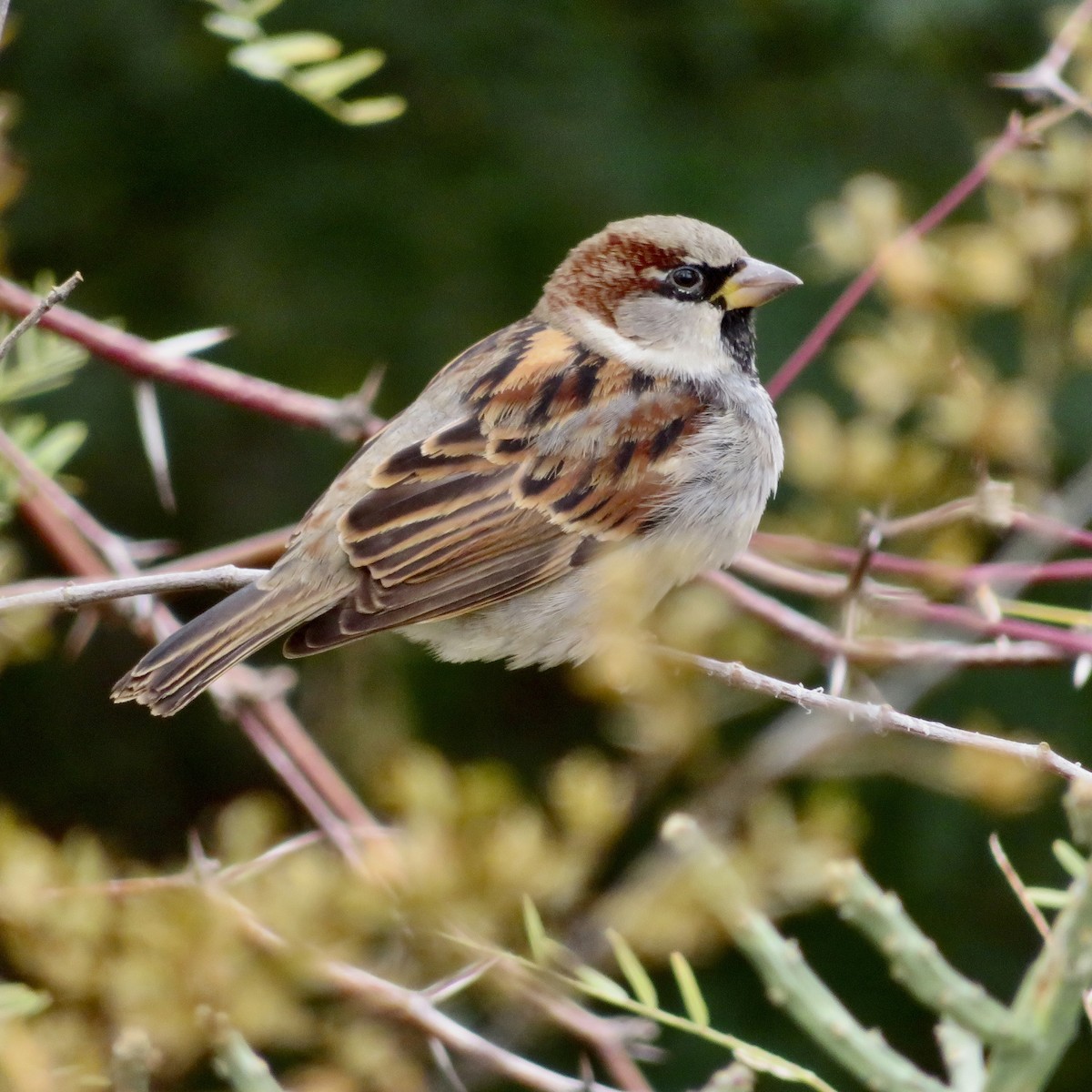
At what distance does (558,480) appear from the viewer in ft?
11.1

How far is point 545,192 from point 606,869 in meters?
1.79

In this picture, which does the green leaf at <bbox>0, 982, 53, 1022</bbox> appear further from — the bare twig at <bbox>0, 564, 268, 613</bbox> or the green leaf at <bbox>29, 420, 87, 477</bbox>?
the green leaf at <bbox>29, 420, 87, 477</bbox>

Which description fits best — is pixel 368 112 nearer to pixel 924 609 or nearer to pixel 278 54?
pixel 278 54

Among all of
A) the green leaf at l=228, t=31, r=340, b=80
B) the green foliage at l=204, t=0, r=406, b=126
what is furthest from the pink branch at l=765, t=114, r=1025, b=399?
the green leaf at l=228, t=31, r=340, b=80

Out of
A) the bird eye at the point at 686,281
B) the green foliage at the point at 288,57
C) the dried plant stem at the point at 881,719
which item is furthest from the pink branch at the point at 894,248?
the green foliage at the point at 288,57

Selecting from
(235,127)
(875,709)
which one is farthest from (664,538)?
(235,127)

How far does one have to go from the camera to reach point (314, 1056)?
358 centimetres

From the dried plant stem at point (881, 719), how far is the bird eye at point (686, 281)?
42.9 inches

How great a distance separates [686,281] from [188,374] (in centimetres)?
126

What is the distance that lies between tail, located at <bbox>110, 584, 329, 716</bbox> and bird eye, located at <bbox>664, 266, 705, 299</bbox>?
108 cm

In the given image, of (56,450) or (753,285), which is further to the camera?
(753,285)

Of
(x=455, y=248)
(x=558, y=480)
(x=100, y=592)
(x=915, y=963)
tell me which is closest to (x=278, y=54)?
(x=100, y=592)

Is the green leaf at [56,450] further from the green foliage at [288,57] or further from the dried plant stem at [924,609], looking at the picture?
the dried plant stem at [924,609]

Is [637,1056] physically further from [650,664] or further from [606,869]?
[606,869]
